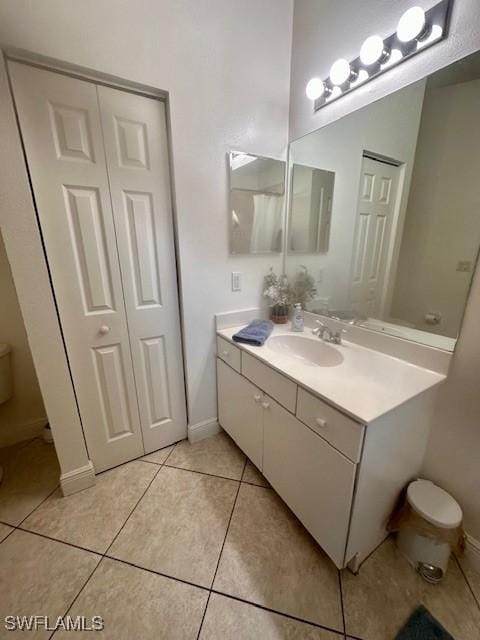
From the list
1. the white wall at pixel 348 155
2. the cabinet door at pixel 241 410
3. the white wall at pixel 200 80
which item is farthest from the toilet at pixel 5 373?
the white wall at pixel 348 155

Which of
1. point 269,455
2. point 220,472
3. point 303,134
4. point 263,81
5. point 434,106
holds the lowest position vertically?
point 220,472

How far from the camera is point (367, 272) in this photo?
1.30 metres

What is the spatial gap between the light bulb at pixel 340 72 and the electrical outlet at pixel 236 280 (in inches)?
41.0

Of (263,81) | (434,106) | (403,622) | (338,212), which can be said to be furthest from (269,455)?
(263,81)

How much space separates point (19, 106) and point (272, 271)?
4.62ft

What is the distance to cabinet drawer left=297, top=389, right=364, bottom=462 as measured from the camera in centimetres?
79

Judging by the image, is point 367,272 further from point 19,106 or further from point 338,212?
point 19,106

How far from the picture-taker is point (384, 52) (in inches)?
40.5

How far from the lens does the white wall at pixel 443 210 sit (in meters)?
0.90

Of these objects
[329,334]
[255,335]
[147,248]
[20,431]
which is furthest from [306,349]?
[20,431]

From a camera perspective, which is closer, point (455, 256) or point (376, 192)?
point (455, 256)

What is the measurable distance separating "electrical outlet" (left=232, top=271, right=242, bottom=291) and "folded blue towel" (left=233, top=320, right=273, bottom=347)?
0.27m

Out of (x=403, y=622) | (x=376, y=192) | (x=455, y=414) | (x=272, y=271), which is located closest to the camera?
(x=403, y=622)

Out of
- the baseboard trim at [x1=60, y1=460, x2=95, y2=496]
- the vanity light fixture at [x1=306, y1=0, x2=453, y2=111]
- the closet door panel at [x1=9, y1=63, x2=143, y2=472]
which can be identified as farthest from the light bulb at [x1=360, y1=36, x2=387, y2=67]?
the baseboard trim at [x1=60, y1=460, x2=95, y2=496]
